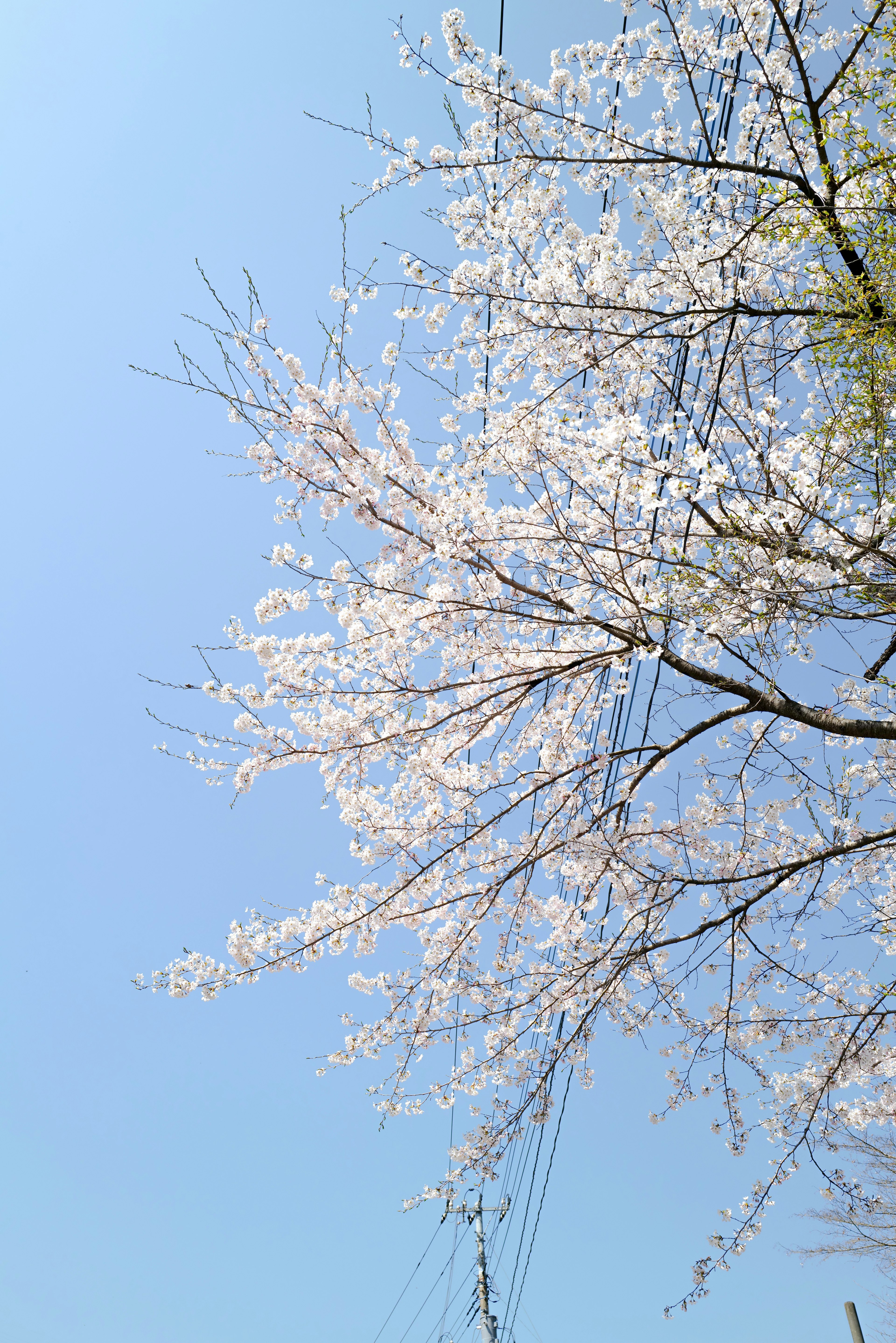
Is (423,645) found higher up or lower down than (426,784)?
higher up

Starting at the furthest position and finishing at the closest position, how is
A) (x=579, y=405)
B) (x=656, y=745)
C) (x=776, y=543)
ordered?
(x=579, y=405), (x=656, y=745), (x=776, y=543)

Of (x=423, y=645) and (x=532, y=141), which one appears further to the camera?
(x=423, y=645)

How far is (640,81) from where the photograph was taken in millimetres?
4199

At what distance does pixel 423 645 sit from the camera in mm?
4848

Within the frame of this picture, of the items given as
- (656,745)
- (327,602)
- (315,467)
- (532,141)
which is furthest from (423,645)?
(532,141)

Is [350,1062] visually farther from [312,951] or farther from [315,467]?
[315,467]

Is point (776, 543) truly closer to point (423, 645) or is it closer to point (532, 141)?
point (423, 645)

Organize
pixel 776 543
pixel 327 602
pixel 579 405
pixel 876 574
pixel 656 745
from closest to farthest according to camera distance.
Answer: pixel 776 543 → pixel 876 574 → pixel 327 602 → pixel 656 745 → pixel 579 405

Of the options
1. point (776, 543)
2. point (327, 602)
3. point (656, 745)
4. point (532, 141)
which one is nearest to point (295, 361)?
point (327, 602)

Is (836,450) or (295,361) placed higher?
(295,361)

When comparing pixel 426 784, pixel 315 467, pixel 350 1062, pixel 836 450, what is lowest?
pixel 350 1062

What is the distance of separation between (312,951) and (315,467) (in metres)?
3.17

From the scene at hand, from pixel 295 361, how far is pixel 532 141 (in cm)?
192

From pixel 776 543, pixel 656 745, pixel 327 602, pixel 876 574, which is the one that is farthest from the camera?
pixel 656 745
